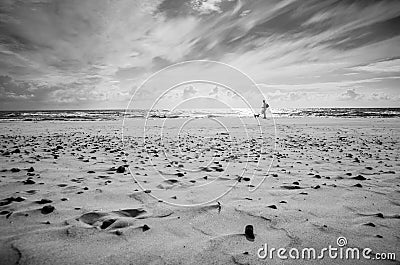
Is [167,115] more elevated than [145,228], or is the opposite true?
[167,115]

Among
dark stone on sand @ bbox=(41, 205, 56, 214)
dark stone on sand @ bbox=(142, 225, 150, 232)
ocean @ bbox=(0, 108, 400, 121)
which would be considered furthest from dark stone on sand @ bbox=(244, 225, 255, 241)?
ocean @ bbox=(0, 108, 400, 121)

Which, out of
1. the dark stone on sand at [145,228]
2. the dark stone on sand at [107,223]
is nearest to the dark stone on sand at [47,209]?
the dark stone on sand at [107,223]

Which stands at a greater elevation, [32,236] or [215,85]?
[215,85]

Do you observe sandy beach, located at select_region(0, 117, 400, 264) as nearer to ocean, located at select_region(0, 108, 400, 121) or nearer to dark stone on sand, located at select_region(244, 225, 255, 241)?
dark stone on sand, located at select_region(244, 225, 255, 241)

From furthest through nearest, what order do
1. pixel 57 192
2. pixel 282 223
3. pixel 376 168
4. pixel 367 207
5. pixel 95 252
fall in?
pixel 376 168, pixel 57 192, pixel 367 207, pixel 282 223, pixel 95 252

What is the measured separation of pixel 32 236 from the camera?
9.45ft

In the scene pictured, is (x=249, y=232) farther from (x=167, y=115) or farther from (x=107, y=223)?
(x=167, y=115)

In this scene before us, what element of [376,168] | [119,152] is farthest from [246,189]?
[119,152]

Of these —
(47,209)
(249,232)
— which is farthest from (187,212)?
(47,209)

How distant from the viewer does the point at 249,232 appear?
3.04 m

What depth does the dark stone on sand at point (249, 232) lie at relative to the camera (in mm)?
2961

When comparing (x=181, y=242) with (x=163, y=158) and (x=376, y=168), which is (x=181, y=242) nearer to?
(x=163, y=158)

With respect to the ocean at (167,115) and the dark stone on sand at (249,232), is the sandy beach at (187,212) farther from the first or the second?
the ocean at (167,115)

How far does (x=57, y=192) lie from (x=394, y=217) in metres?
5.43
